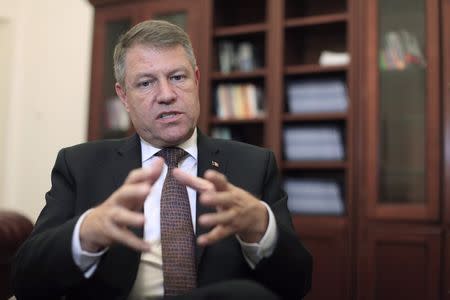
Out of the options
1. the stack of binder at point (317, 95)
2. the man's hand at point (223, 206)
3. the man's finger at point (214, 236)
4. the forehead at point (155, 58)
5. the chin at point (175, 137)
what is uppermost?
the stack of binder at point (317, 95)

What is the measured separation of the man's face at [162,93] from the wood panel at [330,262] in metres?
1.46

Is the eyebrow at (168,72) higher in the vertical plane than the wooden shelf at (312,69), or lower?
lower

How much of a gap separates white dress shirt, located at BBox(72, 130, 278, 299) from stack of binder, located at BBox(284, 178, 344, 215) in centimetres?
148

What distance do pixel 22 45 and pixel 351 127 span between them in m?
2.95

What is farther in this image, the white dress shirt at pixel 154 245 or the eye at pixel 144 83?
the eye at pixel 144 83

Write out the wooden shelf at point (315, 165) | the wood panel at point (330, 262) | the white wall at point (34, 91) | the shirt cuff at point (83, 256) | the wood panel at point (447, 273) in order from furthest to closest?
the white wall at point (34, 91) < the wooden shelf at point (315, 165) < the wood panel at point (330, 262) < the wood panel at point (447, 273) < the shirt cuff at point (83, 256)

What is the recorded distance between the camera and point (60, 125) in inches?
155

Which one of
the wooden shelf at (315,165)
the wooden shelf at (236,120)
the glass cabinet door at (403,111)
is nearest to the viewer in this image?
the glass cabinet door at (403,111)

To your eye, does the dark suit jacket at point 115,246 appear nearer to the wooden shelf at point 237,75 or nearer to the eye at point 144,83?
the eye at point 144,83

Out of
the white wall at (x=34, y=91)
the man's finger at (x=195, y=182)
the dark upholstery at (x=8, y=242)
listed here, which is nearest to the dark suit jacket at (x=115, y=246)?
the man's finger at (x=195, y=182)

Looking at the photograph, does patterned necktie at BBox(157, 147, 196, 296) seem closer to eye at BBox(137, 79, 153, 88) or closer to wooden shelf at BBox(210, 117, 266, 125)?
eye at BBox(137, 79, 153, 88)

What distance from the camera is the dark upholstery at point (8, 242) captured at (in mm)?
1603

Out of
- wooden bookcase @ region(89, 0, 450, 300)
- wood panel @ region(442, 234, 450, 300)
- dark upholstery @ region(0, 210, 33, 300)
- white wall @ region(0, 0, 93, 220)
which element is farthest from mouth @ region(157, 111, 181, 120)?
white wall @ region(0, 0, 93, 220)

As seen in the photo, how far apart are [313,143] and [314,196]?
1.01 feet
